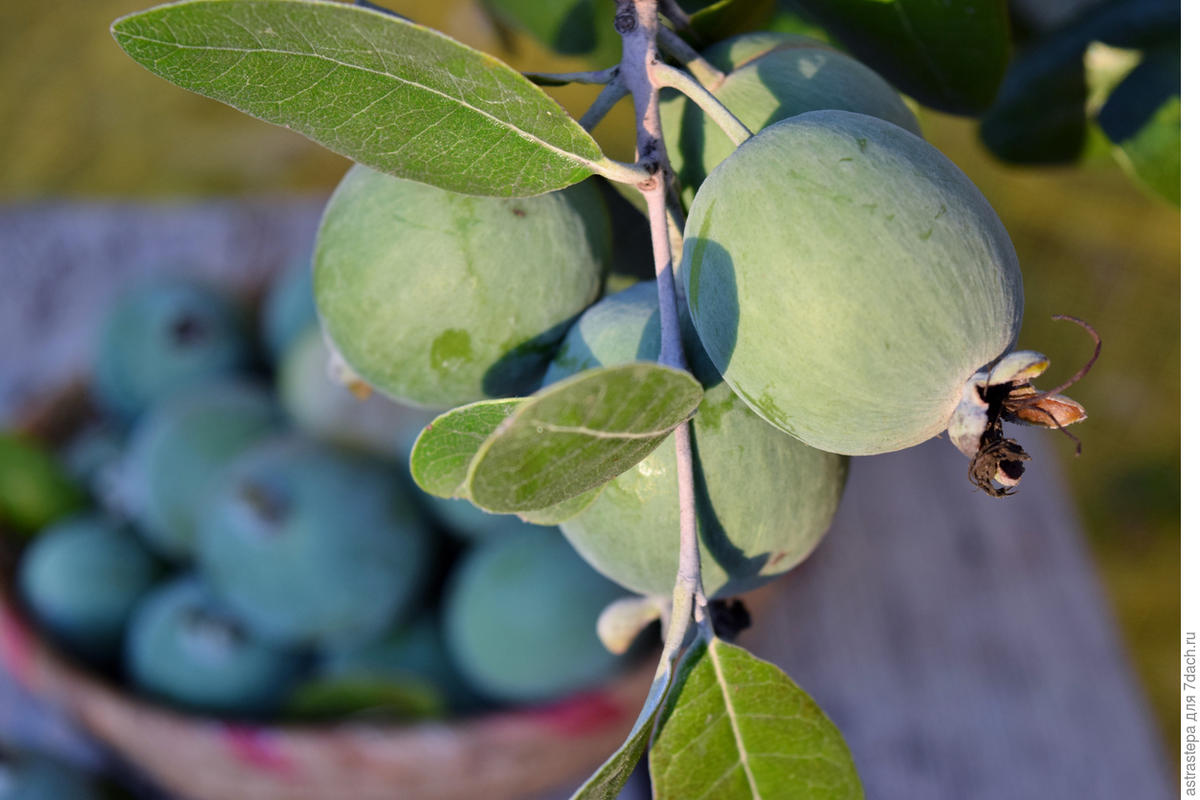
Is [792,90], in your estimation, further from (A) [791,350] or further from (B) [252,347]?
(B) [252,347]

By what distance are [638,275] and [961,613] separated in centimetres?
62

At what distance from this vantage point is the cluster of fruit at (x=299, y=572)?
75 centimetres

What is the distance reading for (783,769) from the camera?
0.30 m

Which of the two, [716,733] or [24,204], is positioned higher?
[716,733]

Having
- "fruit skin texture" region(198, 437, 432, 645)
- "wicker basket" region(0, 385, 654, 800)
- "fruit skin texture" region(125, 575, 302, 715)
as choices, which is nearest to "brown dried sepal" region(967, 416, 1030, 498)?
"wicker basket" region(0, 385, 654, 800)

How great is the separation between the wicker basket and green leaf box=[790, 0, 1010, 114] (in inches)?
19.0

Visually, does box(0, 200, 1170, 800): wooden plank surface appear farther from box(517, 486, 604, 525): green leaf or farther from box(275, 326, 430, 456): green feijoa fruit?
box(517, 486, 604, 525): green leaf

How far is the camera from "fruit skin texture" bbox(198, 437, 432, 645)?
0.76 m

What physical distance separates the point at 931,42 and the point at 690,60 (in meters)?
0.10

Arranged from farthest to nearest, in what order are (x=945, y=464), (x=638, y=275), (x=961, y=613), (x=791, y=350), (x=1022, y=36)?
(x=945, y=464) → (x=961, y=613) → (x=1022, y=36) → (x=638, y=275) → (x=791, y=350)

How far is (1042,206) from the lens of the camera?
1905 millimetres

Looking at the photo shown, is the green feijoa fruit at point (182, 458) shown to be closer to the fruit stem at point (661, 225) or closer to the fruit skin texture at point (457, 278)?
the fruit skin texture at point (457, 278)

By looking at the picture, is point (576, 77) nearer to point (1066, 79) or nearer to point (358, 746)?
point (1066, 79)
